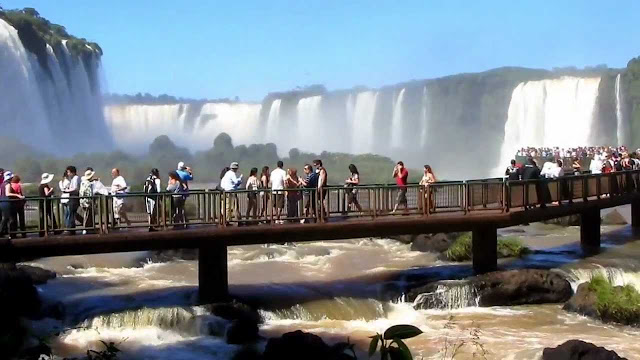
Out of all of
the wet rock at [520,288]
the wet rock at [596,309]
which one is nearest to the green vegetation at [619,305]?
the wet rock at [596,309]

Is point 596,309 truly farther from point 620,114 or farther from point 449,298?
point 620,114

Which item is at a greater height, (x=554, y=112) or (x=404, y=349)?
(x=554, y=112)

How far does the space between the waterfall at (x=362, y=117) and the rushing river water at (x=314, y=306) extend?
173ft

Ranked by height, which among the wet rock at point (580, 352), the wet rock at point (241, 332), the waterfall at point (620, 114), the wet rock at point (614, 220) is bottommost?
the wet rock at point (241, 332)

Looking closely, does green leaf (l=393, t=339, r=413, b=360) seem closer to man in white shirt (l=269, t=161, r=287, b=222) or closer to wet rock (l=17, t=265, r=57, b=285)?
man in white shirt (l=269, t=161, r=287, b=222)

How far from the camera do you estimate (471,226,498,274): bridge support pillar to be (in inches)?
661

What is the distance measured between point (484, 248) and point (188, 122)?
64.5 m

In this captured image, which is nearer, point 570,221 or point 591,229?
point 591,229

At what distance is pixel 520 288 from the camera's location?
15.3 meters

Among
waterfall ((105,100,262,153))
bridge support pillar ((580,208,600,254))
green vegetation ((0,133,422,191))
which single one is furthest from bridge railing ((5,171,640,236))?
waterfall ((105,100,262,153))

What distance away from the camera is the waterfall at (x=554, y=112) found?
57.0m

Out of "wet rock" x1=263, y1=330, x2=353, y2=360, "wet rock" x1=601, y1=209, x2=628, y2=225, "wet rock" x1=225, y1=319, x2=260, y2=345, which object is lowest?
"wet rock" x1=225, y1=319, x2=260, y2=345

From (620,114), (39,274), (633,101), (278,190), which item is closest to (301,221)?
(278,190)

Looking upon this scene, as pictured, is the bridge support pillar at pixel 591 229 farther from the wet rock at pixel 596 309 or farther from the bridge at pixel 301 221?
the wet rock at pixel 596 309
